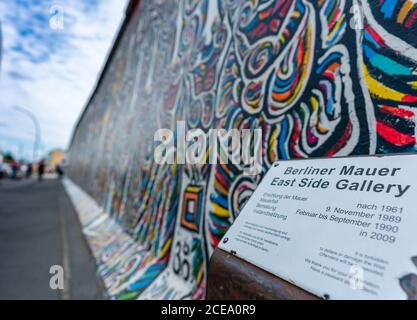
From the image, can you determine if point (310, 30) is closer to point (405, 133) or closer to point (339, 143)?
point (339, 143)

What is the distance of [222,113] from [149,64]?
312 cm

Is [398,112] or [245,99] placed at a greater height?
[245,99]

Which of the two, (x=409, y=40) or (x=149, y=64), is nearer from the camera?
(x=409, y=40)

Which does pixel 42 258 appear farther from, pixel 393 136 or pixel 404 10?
pixel 404 10

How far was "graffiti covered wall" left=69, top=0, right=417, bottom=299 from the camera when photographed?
4.17ft

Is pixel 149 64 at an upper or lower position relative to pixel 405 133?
upper

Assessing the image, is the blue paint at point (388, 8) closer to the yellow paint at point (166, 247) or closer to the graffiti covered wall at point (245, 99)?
the graffiti covered wall at point (245, 99)

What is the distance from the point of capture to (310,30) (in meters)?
1.68

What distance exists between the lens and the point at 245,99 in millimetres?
2182

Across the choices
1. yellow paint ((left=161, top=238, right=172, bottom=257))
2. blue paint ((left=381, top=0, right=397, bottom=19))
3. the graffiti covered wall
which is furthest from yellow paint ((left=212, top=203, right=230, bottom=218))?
blue paint ((left=381, top=0, right=397, bottom=19))

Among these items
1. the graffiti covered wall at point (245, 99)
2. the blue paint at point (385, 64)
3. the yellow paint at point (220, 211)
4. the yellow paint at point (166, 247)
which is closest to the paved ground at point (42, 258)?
the graffiti covered wall at point (245, 99)

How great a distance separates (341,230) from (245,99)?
1497 millimetres

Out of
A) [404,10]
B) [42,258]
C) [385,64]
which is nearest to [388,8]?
[404,10]

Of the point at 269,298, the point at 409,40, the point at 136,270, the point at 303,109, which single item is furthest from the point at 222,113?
the point at 136,270
